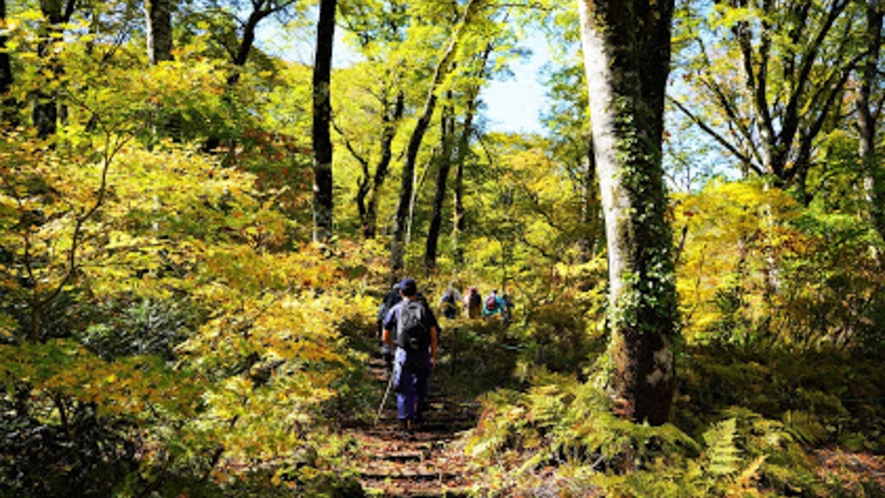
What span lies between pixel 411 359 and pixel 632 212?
337 centimetres

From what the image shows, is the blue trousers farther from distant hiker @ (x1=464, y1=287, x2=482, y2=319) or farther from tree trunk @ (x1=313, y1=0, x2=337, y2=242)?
distant hiker @ (x1=464, y1=287, x2=482, y2=319)

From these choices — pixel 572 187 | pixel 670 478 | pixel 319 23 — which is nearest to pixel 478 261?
pixel 572 187

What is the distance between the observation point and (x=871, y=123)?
13.2 metres

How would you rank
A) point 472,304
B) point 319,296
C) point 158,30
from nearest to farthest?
point 319,296
point 158,30
point 472,304

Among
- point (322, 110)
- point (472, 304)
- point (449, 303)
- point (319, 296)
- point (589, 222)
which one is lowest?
point (472, 304)

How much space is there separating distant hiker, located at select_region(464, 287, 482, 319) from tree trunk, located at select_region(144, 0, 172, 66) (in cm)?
842

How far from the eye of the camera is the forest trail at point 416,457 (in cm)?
465

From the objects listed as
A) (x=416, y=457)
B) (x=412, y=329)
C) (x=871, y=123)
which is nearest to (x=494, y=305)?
(x=412, y=329)

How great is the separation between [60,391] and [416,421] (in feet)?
15.4

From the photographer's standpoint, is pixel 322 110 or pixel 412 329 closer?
pixel 412 329

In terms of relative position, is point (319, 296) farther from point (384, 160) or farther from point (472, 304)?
point (384, 160)

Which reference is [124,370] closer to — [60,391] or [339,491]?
[60,391]

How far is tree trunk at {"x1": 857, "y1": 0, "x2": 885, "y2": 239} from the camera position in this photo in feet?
31.2

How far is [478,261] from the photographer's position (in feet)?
73.0
